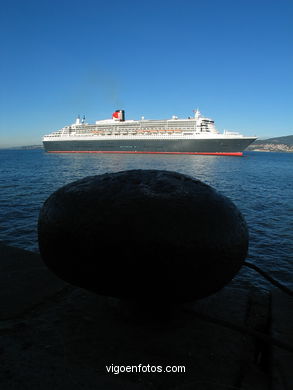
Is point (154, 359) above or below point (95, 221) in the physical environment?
below

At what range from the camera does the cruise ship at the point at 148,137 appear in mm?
58222

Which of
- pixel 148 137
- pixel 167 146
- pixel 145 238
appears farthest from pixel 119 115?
pixel 145 238

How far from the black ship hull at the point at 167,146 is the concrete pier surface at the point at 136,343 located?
189 ft

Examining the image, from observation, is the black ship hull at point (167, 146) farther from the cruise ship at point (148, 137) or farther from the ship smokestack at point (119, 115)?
the ship smokestack at point (119, 115)

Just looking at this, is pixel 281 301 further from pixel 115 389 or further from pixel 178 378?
pixel 115 389

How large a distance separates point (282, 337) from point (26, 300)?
6.84 feet

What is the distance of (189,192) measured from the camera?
6.29 feet

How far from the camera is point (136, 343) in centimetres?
190

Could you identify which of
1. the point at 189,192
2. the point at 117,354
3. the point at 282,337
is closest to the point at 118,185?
the point at 189,192

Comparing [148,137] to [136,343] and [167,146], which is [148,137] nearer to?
[167,146]

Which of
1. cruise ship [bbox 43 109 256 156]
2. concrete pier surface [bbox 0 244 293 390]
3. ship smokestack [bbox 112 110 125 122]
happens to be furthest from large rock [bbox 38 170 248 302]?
ship smokestack [bbox 112 110 125 122]

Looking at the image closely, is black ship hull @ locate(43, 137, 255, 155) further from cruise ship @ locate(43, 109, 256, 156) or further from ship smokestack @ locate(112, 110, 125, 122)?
ship smokestack @ locate(112, 110, 125, 122)

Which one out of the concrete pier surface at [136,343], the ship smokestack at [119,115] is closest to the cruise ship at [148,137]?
the ship smokestack at [119,115]

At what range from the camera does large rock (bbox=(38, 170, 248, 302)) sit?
5.67 ft
